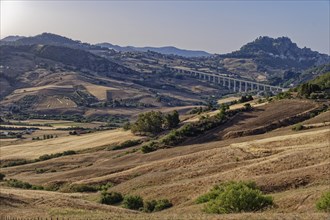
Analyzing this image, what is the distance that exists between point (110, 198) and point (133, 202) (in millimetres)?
4220

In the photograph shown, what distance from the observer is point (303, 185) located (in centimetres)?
3862

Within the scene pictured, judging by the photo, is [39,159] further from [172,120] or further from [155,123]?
[172,120]

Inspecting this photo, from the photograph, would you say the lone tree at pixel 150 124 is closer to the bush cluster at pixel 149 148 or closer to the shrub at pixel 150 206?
the bush cluster at pixel 149 148

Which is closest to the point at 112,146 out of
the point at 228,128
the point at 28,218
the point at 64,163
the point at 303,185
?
the point at 64,163

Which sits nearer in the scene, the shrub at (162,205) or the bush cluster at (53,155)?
the shrub at (162,205)

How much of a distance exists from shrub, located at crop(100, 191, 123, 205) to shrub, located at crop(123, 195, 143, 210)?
9.39 ft

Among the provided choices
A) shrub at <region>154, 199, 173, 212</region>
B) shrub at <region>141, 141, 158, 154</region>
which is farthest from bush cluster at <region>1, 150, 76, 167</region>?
shrub at <region>154, 199, 173, 212</region>

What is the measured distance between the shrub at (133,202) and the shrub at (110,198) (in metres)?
2.86

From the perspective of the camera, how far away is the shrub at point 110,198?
46.0 m

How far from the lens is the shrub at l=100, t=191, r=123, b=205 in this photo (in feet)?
151

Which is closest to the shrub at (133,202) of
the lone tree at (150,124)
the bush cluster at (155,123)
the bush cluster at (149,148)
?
the bush cluster at (149,148)

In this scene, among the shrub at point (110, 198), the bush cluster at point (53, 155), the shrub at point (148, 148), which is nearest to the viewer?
the shrub at point (110, 198)

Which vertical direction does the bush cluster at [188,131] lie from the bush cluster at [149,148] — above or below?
above

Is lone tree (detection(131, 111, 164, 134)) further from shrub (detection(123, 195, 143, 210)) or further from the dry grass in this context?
shrub (detection(123, 195, 143, 210))
